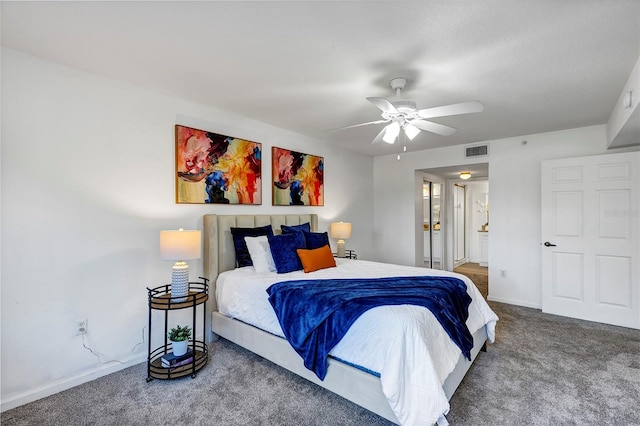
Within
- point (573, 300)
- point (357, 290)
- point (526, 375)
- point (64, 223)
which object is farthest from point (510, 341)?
point (64, 223)

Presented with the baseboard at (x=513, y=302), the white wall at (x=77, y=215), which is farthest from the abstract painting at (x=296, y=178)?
the baseboard at (x=513, y=302)

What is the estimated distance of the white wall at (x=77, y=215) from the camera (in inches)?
84.5

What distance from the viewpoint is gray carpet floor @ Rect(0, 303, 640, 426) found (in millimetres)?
1978

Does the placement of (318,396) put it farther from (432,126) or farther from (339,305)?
(432,126)

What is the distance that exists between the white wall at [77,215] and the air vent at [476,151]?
399 centimetres

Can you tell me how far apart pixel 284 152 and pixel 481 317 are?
2.95 m

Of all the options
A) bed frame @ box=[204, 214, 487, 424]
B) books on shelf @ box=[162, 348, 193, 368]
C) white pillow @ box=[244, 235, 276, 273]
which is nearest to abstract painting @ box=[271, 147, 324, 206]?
A: bed frame @ box=[204, 214, 487, 424]

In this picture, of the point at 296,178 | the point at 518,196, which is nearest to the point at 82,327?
the point at 296,178

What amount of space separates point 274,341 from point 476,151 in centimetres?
414

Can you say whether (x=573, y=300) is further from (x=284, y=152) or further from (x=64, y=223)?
(x=64, y=223)

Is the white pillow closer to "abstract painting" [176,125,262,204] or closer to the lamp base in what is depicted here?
"abstract painting" [176,125,262,204]

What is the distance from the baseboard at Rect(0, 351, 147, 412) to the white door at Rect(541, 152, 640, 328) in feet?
16.0

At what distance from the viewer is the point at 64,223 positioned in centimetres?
235

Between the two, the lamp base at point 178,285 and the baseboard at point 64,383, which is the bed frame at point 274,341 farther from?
the baseboard at point 64,383
